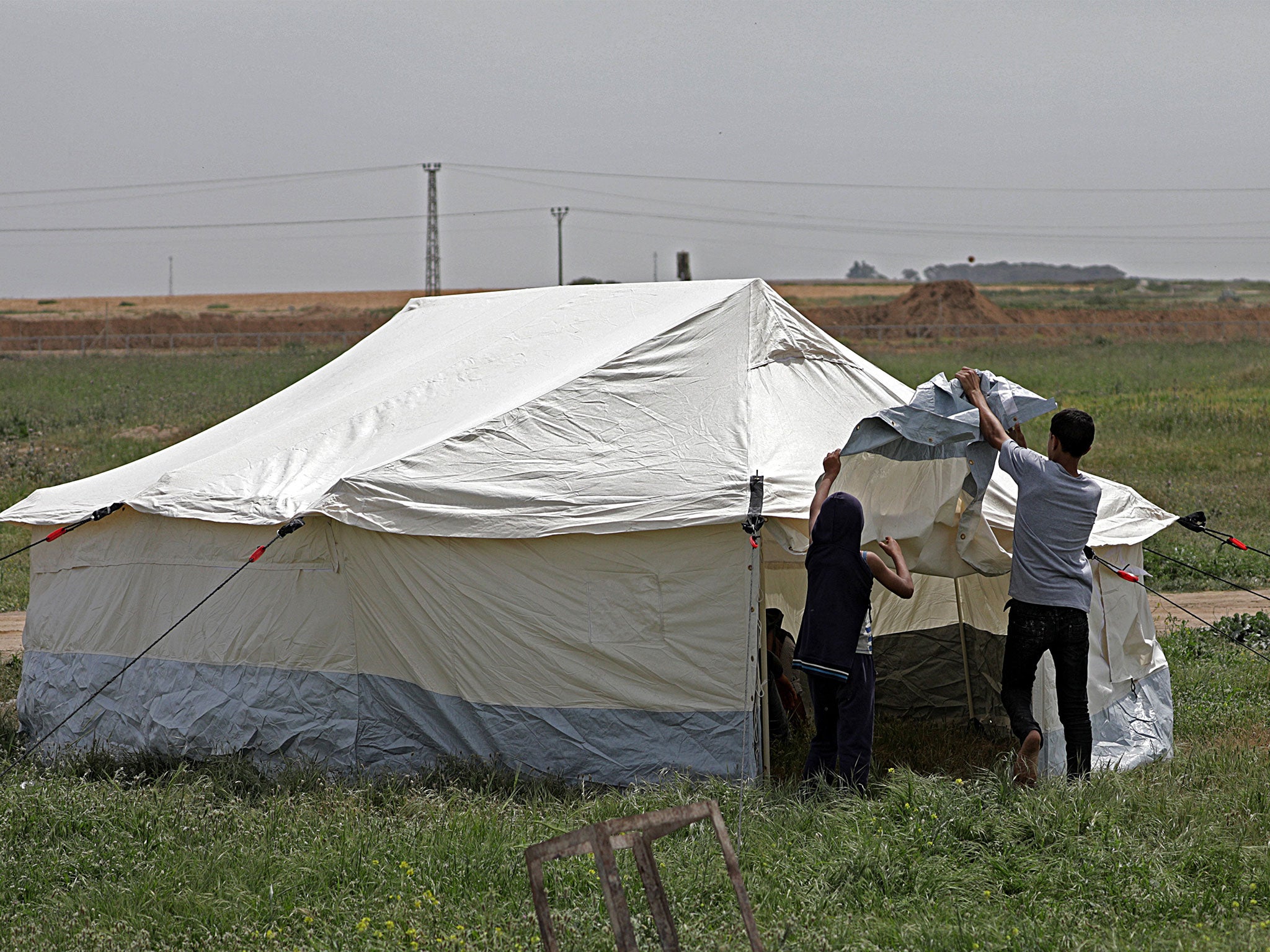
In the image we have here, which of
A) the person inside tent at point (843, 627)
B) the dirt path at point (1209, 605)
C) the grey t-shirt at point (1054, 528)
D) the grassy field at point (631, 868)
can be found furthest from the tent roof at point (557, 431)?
the dirt path at point (1209, 605)

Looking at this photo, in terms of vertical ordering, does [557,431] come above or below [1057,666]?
above

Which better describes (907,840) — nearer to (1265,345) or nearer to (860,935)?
(860,935)

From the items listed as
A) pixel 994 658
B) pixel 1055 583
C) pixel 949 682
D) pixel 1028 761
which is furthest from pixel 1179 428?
pixel 1028 761

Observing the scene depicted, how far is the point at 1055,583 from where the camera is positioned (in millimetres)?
5625

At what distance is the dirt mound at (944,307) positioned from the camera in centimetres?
6097

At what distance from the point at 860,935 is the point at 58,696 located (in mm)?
5357

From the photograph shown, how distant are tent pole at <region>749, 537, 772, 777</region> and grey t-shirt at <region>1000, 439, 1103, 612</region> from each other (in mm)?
1214

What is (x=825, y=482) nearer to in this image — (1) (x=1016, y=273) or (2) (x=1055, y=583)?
(2) (x=1055, y=583)

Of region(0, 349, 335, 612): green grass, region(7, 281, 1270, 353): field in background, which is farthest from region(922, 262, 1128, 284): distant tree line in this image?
region(0, 349, 335, 612): green grass

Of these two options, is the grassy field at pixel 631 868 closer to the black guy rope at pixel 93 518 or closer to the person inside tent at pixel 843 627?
the person inside tent at pixel 843 627

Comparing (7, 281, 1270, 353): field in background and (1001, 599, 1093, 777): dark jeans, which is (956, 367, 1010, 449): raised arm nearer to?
(1001, 599, 1093, 777): dark jeans

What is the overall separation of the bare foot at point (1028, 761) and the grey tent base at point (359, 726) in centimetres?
123

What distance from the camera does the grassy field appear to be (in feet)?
14.8

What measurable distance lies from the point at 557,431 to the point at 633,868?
253cm
